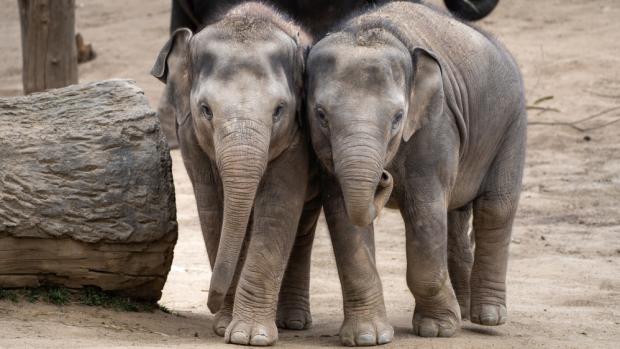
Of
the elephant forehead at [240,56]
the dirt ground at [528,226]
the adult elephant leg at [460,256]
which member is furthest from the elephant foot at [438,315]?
the elephant forehead at [240,56]

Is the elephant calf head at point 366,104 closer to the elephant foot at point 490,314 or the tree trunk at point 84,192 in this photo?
the tree trunk at point 84,192

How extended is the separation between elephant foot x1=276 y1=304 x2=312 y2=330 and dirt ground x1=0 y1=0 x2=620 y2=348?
81 mm

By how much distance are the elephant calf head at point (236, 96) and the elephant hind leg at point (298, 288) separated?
0.91 meters

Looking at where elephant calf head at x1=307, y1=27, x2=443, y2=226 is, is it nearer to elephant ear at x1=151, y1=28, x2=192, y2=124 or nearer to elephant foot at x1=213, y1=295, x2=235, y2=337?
elephant ear at x1=151, y1=28, x2=192, y2=124

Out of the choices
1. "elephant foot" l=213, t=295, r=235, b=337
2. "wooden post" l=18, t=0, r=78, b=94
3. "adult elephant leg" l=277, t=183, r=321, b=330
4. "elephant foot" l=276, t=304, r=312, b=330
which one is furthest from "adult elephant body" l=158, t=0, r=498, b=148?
"elephant foot" l=213, t=295, r=235, b=337

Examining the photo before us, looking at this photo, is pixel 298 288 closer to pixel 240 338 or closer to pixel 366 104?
pixel 240 338

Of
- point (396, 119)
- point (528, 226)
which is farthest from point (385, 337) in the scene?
point (528, 226)

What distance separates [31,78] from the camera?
889 centimetres

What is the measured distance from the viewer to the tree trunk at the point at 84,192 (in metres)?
5.43

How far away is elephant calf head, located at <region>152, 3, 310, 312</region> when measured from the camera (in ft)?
15.5

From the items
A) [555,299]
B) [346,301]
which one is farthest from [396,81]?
[555,299]

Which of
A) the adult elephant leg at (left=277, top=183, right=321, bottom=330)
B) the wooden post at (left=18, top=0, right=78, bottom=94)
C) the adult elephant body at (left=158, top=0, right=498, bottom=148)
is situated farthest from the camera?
the wooden post at (left=18, top=0, right=78, bottom=94)

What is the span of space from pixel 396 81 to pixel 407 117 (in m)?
0.18

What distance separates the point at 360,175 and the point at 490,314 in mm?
1577
